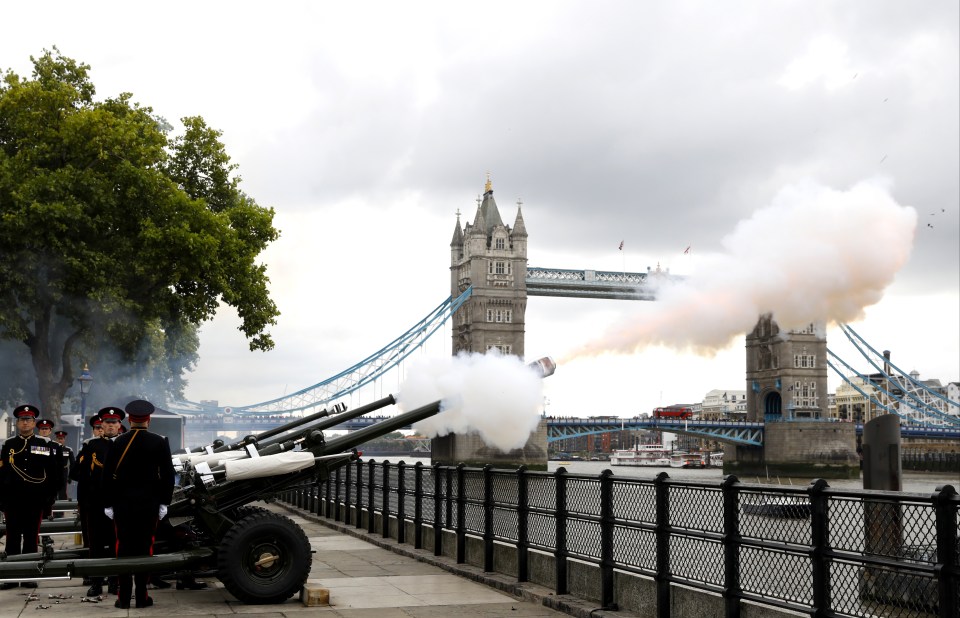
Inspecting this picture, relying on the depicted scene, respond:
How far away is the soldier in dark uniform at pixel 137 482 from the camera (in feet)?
33.7

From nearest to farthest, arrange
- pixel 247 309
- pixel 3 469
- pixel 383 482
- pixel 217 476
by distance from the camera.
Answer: pixel 217 476, pixel 3 469, pixel 383 482, pixel 247 309

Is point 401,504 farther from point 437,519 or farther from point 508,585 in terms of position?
point 508,585

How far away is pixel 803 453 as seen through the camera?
113 meters

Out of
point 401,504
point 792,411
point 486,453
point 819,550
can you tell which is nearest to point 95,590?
point 401,504

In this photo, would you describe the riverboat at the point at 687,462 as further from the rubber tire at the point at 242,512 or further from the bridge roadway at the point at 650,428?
the rubber tire at the point at 242,512

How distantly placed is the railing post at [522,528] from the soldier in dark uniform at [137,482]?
3882mm

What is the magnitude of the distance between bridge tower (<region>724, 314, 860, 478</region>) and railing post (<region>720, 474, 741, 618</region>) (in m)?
97.6

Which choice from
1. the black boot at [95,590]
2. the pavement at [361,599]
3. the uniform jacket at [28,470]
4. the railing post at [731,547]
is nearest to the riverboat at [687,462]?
the pavement at [361,599]

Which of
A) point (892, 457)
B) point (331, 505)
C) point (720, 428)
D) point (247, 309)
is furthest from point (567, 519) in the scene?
point (720, 428)

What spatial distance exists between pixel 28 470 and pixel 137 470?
2.62 m

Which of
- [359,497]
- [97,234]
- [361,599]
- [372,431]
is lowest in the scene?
[361,599]

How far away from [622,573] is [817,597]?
9.87ft

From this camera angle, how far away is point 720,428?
351 ft

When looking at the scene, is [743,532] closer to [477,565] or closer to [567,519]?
[567,519]
